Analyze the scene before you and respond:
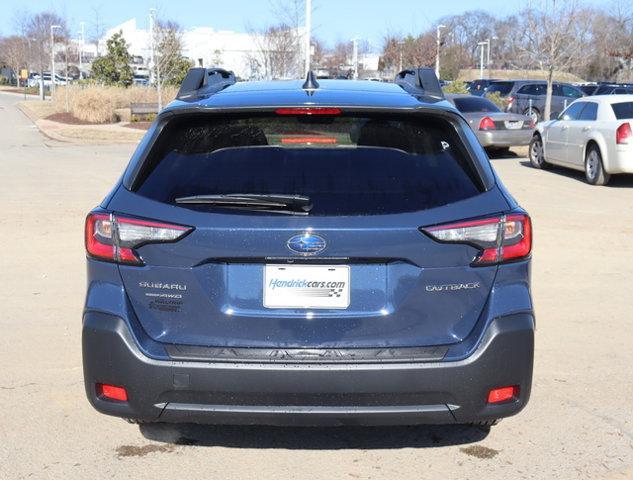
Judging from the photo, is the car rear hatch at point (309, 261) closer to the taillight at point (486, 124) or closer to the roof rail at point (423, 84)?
the roof rail at point (423, 84)

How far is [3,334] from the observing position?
6293 millimetres

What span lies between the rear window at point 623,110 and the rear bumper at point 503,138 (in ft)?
17.2

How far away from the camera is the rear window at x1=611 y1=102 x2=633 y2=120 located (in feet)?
49.3

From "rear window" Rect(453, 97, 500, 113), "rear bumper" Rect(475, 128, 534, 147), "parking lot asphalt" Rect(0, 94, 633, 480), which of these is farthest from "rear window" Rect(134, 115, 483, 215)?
"rear window" Rect(453, 97, 500, 113)

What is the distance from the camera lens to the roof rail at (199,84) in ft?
14.0

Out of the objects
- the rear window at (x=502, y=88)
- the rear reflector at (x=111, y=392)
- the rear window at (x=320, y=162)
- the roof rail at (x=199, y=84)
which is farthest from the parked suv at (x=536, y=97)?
the rear reflector at (x=111, y=392)

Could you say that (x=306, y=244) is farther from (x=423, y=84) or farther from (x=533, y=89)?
(x=533, y=89)

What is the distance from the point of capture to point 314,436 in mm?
4477

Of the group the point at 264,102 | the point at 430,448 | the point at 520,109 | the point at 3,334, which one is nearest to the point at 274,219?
the point at 264,102

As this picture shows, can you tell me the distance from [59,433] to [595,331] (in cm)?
393

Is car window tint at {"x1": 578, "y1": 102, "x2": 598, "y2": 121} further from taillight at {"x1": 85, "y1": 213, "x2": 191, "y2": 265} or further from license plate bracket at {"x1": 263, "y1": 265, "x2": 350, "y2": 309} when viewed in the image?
taillight at {"x1": 85, "y1": 213, "x2": 191, "y2": 265}

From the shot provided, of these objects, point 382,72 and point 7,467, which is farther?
point 382,72

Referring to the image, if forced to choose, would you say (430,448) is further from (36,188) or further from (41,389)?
(36,188)

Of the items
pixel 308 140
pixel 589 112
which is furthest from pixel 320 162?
pixel 589 112
